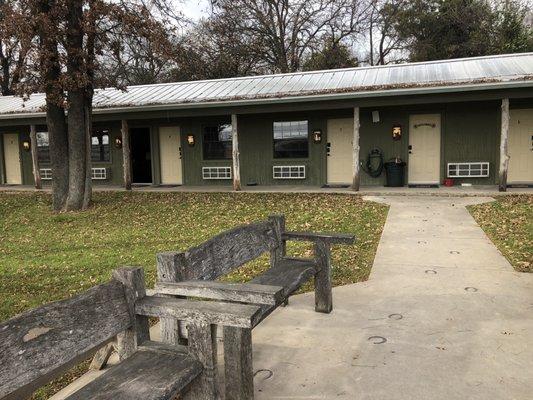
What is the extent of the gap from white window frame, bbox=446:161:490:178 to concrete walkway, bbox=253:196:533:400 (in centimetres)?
778

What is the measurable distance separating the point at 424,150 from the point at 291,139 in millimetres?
3971

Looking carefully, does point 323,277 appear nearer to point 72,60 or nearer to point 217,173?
point 72,60

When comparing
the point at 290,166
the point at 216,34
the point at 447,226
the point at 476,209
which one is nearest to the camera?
the point at 447,226

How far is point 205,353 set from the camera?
2.25m

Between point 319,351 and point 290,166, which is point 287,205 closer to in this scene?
point 290,166

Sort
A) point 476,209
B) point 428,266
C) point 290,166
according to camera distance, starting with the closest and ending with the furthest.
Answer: point 428,266, point 476,209, point 290,166

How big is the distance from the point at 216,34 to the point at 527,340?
28984 millimetres

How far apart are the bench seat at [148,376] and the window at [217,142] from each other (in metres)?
13.4

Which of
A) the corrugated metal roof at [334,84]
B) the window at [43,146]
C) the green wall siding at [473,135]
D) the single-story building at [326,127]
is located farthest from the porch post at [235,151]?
the window at [43,146]

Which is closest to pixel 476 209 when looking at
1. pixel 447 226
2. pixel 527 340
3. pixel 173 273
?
pixel 447 226

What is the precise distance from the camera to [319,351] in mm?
3482

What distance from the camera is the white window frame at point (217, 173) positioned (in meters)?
15.5

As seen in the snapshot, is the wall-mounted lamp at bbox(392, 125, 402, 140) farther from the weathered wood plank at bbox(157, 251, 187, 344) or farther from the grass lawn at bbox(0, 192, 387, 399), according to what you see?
the weathered wood plank at bbox(157, 251, 187, 344)

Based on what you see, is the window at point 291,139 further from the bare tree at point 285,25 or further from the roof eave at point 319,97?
the bare tree at point 285,25
